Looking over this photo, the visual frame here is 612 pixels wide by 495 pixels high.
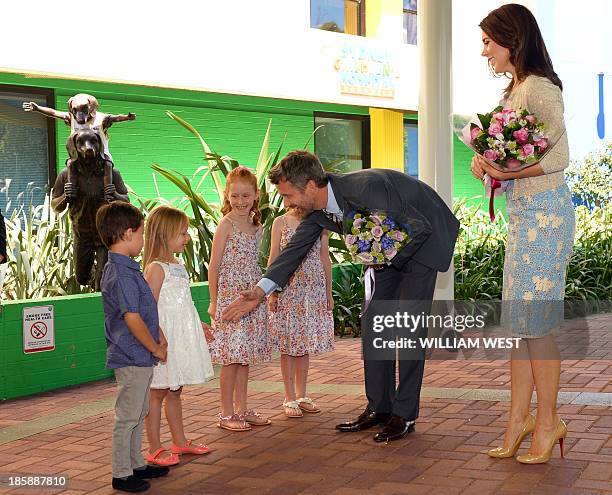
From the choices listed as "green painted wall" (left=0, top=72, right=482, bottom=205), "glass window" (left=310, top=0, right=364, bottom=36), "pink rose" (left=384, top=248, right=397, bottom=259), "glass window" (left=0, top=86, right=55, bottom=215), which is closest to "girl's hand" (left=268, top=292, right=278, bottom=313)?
"pink rose" (left=384, top=248, right=397, bottom=259)

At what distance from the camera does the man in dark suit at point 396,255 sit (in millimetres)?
5434

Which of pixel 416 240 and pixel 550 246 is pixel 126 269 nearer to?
pixel 416 240

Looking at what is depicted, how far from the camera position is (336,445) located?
18.4 feet

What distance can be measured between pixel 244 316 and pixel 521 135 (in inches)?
84.9

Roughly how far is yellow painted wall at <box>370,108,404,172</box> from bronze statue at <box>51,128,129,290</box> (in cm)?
1027

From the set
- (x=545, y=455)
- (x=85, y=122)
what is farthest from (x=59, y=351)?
(x=545, y=455)

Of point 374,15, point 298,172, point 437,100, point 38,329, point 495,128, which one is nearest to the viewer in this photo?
point 495,128

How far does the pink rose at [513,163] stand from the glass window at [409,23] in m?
14.2

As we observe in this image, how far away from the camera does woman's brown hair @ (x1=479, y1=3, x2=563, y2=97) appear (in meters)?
4.92

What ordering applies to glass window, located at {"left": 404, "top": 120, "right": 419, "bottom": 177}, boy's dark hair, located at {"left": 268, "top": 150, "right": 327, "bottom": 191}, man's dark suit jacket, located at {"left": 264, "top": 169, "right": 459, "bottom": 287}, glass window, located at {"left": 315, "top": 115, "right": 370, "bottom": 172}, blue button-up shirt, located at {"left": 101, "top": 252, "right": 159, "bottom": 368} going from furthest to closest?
1. glass window, located at {"left": 404, "top": 120, "right": 419, "bottom": 177}
2. glass window, located at {"left": 315, "top": 115, "right": 370, "bottom": 172}
3. man's dark suit jacket, located at {"left": 264, "top": 169, "right": 459, "bottom": 287}
4. boy's dark hair, located at {"left": 268, "top": 150, "right": 327, "bottom": 191}
5. blue button-up shirt, located at {"left": 101, "top": 252, "right": 159, "bottom": 368}

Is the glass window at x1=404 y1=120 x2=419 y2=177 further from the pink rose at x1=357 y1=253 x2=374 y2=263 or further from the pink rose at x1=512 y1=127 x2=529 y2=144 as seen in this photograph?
the pink rose at x1=512 y1=127 x2=529 y2=144

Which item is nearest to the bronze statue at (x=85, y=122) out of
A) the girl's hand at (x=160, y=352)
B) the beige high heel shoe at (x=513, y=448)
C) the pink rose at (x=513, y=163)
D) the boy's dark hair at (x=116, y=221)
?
the boy's dark hair at (x=116, y=221)

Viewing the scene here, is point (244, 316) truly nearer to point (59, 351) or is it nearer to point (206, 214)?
point (59, 351)

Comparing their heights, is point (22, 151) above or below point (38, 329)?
above
